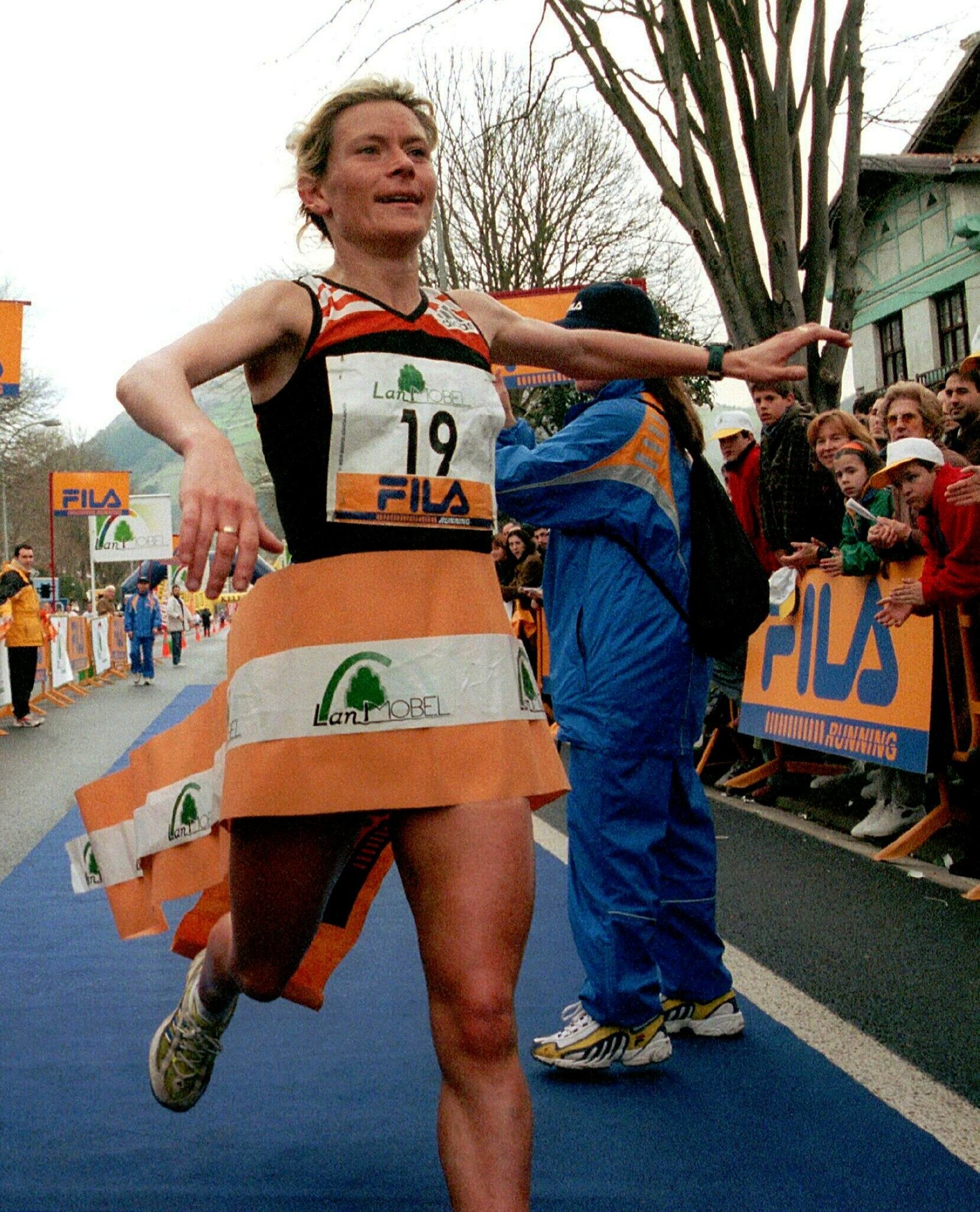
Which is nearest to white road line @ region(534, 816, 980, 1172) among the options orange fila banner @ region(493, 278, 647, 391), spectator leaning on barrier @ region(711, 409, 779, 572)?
spectator leaning on barrier @ region(711, 409, 779, 572)

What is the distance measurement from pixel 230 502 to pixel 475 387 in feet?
2.24

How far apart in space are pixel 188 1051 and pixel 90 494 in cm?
3267

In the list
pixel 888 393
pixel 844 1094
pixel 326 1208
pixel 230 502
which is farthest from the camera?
pixel 888 393

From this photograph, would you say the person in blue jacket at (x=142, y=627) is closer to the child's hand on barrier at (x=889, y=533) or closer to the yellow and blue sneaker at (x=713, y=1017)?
the child's hand on barrier at (x=889, y=533)

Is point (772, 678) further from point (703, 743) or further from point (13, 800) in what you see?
point (13, 800)

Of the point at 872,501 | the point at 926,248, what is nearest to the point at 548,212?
the point at 926,248

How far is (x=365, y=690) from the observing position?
A: 2354 millimetres

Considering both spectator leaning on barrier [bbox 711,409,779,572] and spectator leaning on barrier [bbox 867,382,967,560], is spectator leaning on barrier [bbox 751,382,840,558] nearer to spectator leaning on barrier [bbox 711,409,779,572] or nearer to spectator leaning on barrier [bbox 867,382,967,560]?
spectator leaning on barrier [bbox 711,409,779,572]

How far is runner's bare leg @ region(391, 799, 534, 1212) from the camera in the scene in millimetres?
2137

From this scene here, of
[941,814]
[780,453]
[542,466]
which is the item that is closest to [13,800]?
[780,453]

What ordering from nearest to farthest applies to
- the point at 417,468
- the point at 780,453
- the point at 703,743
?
the point at 417,468 → the point at 780,453 → the point at 703,743

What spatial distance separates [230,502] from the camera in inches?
A: 79.7

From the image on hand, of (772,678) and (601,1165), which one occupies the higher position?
(772,678)

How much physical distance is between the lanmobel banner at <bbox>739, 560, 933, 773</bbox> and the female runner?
456cm
